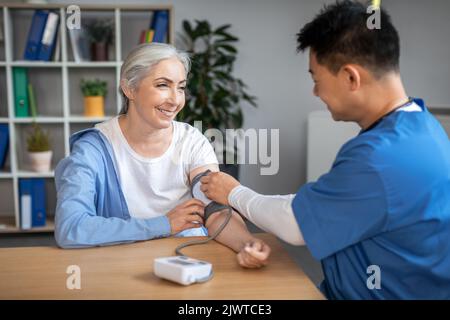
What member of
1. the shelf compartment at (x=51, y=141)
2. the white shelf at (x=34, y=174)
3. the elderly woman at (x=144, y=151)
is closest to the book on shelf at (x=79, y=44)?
the shelf compartment at (x=51, y=141)

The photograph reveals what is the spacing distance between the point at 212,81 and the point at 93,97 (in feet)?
2.85

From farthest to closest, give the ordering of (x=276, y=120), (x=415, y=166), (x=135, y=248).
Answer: (x=276, y=120) → (x=135, y=248) → (x=415, y=166)

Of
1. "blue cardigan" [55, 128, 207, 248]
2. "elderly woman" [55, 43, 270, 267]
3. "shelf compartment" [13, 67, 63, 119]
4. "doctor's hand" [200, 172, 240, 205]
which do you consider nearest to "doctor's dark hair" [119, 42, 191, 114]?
"elderly woman" [55, 43, 270, 267]

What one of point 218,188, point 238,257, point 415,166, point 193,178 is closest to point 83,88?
point 193,178

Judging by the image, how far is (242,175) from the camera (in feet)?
13.8

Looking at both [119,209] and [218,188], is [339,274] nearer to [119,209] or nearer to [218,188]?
[218,188]

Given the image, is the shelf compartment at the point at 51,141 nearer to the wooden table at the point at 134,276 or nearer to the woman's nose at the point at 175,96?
the woman's nose at the point at 175,96

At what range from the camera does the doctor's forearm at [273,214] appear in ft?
3.83

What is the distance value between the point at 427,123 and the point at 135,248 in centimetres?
76

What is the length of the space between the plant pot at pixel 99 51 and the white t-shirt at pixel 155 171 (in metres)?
2.04

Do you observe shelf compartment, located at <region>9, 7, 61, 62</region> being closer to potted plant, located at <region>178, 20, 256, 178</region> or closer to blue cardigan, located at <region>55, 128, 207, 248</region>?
potted plant, located at <region>178, 20, 256, 178</region>

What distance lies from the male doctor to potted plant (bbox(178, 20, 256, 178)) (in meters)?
2.55

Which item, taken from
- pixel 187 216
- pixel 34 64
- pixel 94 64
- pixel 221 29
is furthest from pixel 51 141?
pixel 187 216

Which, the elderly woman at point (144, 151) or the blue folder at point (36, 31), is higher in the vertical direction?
the blue folder at point (36, 31)
